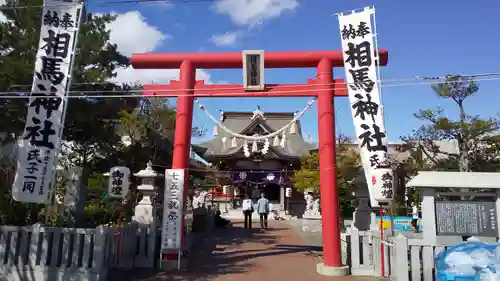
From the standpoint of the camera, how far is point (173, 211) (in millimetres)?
8898

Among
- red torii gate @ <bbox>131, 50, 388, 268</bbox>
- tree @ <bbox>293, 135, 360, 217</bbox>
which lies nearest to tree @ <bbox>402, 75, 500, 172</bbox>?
tree @ <bbox>293, 135, 360, 217</bbox>

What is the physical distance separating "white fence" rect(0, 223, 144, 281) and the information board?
6.71 m

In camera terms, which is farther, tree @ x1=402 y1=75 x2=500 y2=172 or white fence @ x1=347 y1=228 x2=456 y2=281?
tree @ x1=402 y1=75 x2=500 y2=172

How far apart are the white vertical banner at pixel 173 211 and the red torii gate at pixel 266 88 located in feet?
1.28

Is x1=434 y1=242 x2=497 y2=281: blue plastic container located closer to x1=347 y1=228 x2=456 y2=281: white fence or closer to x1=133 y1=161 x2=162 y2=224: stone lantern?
x1=347 y1=228 x2=456 y2=281: white fence

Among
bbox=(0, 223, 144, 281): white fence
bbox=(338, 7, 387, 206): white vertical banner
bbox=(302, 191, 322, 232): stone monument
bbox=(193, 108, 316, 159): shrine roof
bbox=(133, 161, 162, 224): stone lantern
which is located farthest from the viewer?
bbox=(193, 108, 316, 159): shrine roof

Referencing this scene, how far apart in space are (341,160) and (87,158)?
11834 mm

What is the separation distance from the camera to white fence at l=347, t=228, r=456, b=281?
684cm

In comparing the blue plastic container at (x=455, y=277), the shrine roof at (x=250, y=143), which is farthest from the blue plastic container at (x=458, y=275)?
the shrine roof at (x=250, y=143)

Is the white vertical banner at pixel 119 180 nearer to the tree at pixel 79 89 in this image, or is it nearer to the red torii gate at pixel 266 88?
the red torii gate at pixel 266 88

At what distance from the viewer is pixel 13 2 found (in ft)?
35.2

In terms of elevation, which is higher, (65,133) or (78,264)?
(65,133)

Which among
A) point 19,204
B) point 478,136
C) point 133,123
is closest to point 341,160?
point 478,136

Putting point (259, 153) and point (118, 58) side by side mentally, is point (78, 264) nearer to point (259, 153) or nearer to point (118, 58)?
point (118, 58)
